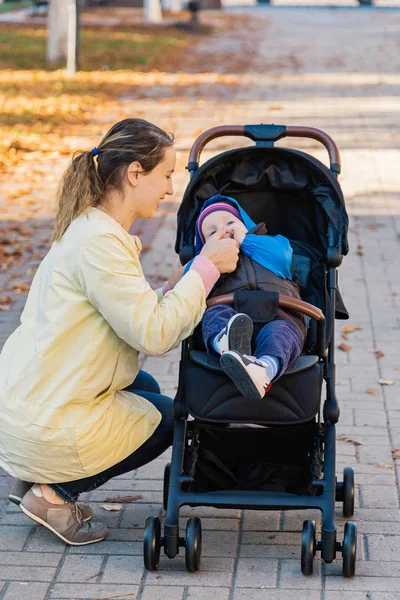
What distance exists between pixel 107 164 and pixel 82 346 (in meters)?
0.69

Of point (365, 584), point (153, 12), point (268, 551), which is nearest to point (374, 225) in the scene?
point (268, 551)

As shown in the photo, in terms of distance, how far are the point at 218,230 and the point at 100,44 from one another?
870 inches

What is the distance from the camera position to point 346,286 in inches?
301

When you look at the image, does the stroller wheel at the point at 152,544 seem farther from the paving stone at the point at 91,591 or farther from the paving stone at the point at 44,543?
the paving stone at the point at 44,543

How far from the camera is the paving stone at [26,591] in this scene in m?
3.70

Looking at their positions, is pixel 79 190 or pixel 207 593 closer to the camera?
pixel 207 593

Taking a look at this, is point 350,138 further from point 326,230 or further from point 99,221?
point 99,221

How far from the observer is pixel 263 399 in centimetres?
373

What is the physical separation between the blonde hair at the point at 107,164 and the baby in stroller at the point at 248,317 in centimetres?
51

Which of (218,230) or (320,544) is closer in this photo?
(320,544)

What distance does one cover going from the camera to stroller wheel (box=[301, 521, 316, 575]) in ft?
12.3

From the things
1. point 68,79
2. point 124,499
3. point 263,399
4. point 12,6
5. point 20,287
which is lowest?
point 12,6

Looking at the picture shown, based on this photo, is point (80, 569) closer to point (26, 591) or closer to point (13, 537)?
point (26, 591)

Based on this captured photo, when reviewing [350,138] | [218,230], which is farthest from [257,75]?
[218,230]
